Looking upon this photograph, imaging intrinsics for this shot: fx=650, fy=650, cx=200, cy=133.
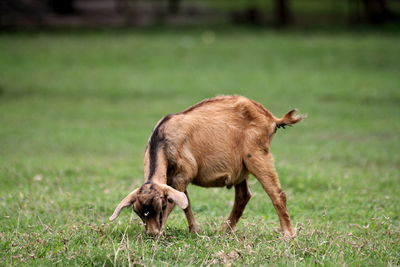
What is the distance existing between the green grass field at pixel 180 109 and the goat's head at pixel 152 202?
0.17 meters

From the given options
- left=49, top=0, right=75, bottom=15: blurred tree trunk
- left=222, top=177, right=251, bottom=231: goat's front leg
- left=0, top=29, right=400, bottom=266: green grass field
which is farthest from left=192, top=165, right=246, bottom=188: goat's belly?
left=49, top=0, right=75, bottom=15: blurred tree trunk

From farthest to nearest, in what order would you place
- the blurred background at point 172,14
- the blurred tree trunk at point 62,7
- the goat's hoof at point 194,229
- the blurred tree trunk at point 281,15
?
the blurred tree trunk at point 62,7, the blurred background at point 172,14, the blurred tree trunk at point 281,15, the goat's hoof at point 194,229

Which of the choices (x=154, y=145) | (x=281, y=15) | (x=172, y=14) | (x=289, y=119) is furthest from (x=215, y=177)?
(x=172, y=14)

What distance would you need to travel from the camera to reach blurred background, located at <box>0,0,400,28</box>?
37781 millimetres

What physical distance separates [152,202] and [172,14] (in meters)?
36.3

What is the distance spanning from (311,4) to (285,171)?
39.2 meters

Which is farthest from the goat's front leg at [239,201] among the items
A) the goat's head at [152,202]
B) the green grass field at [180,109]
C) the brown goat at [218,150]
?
the goat's head at [152,202]

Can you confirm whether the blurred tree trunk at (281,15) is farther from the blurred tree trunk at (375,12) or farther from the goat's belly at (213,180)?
the goat's belly at (213,180)

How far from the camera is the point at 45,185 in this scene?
1016 centimetres

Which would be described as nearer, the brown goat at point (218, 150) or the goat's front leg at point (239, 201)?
the brown goat at point (218, 150)

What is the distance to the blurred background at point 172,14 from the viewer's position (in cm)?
3778

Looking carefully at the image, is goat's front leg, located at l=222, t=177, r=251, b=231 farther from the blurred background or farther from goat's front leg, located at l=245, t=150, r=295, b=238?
the blurred background

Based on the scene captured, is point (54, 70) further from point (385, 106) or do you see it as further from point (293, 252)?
point (293, 252)

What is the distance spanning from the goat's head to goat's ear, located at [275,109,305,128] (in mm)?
1930
